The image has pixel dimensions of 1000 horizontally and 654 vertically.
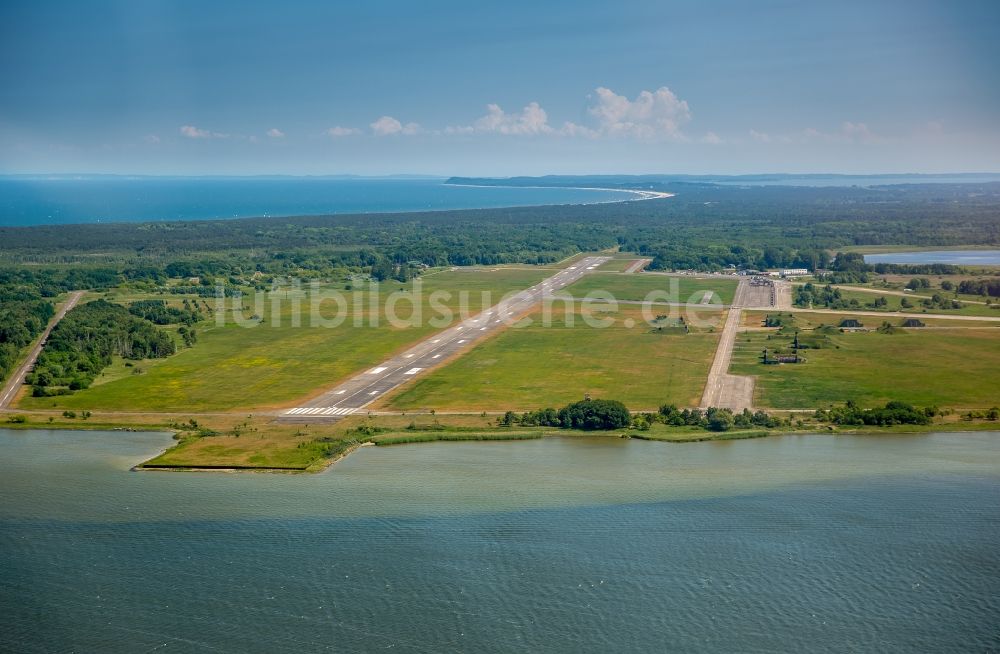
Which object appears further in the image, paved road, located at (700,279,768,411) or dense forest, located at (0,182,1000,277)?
dense forest, located at (0,182,1000,277)

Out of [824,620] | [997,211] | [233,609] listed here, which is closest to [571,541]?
[824,620]

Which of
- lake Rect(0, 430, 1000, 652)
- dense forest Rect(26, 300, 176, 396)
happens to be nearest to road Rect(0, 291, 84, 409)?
dense forest Rect(26, 300, 176, 396)

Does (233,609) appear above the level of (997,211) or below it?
below

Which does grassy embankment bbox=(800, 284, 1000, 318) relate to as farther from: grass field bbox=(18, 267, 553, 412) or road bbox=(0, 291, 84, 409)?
road bbox=(0, 291, 84, 409)

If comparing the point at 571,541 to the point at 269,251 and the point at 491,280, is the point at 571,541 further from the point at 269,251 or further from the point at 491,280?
the point at 269,251

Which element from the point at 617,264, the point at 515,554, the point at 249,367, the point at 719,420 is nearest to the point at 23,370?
the point at 249,367
